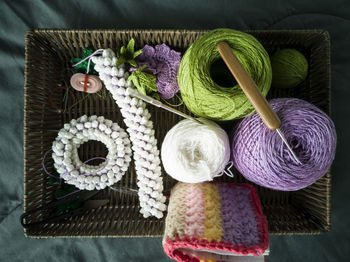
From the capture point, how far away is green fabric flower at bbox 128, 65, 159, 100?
0.54 meters

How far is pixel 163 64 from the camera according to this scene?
57 cm

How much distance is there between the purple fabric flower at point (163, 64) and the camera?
556 mm

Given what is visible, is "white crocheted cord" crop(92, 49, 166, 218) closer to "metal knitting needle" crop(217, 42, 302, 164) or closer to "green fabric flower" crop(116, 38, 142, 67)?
"green fabric flower" crop(116, 38, 142, 67)

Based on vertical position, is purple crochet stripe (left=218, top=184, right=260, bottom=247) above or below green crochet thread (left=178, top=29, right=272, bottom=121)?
below

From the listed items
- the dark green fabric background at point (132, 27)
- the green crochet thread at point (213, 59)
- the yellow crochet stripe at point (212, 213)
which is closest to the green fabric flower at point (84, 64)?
the dark green fabric background at point (132, 27)

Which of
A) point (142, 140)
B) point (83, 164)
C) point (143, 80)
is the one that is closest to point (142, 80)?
point (143, 80)

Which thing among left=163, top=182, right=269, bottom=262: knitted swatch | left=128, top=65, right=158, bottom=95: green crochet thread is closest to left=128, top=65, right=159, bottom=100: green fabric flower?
left=128, top=65, right=158, bottom=95: green crochet thread

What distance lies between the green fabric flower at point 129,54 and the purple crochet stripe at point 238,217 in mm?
347

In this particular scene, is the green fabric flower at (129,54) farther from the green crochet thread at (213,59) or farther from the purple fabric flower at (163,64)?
the green crochet thread at (213,59)

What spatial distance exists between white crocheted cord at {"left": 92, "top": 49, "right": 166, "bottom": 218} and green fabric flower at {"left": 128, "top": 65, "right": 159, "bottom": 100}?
0.07 ft

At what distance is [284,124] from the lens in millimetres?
446

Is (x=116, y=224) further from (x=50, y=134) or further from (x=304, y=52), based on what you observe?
(x=304, y=52)

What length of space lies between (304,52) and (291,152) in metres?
0.32

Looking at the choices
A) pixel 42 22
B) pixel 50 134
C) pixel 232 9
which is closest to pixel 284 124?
pixel 232 9
